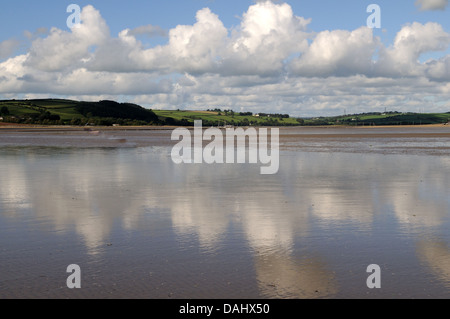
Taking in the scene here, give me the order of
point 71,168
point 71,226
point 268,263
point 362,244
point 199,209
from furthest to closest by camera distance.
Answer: point 71,168, point 199,209, point 71,226, point 362,244, point 268,263

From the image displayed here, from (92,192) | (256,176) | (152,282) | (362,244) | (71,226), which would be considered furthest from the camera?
(256,176)

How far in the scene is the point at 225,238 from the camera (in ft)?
39.5

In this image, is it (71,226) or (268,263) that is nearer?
(268,263)

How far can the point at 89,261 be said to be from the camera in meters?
10.1

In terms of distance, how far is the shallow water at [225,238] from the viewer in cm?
866

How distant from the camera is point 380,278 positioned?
353 inches

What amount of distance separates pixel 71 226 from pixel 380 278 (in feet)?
27.7

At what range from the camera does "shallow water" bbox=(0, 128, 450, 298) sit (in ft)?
28.4

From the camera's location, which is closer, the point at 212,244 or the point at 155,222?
the point at 212,244
